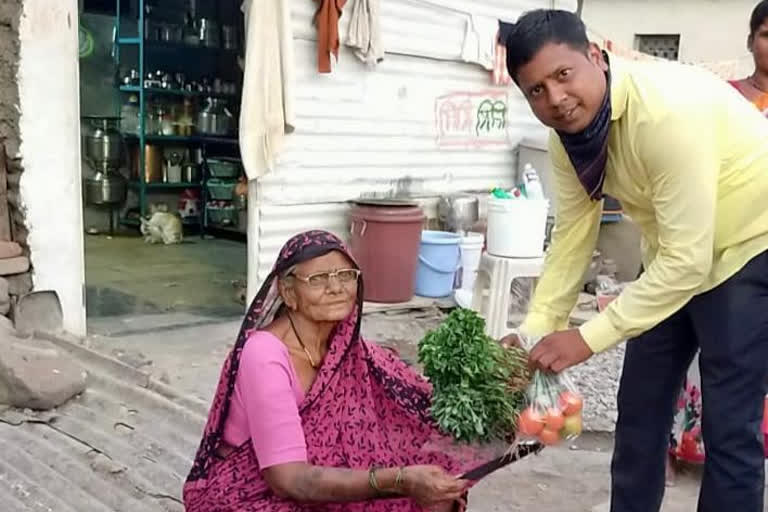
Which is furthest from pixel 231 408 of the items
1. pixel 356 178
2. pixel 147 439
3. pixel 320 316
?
pixel 356 178

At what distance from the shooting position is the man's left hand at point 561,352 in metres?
1.92

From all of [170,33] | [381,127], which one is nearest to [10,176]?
[381,127]

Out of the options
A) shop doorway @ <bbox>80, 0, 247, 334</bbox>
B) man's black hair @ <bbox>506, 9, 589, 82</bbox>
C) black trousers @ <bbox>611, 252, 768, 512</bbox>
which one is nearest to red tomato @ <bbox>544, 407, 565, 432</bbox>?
black trousers @ <bbox>611, 252, 768, 512</bbox>

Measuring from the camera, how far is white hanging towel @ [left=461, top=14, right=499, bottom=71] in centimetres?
666

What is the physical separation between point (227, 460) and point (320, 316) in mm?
413

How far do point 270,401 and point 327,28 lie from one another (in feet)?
12.9

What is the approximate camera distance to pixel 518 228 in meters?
5.08

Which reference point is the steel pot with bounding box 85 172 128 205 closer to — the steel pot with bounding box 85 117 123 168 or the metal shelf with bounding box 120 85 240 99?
the steel pot with bounding box 85 117 123 168

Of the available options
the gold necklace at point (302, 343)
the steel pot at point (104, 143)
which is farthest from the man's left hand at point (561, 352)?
the steel pot at point (104, 143)

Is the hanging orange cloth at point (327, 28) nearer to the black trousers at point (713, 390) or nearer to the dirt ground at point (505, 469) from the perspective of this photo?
the dirt ground at point (505, 469)

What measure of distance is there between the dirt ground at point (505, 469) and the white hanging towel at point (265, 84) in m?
1.10

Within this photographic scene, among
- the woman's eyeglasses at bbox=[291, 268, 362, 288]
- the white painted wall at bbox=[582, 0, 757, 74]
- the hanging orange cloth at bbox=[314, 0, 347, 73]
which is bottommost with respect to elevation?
the woman's eyeglasses at bbox=[291, 268, 362, 288]

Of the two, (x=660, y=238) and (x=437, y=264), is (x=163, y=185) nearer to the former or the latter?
(x=437, y=264)

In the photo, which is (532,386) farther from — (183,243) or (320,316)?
(183,243)
